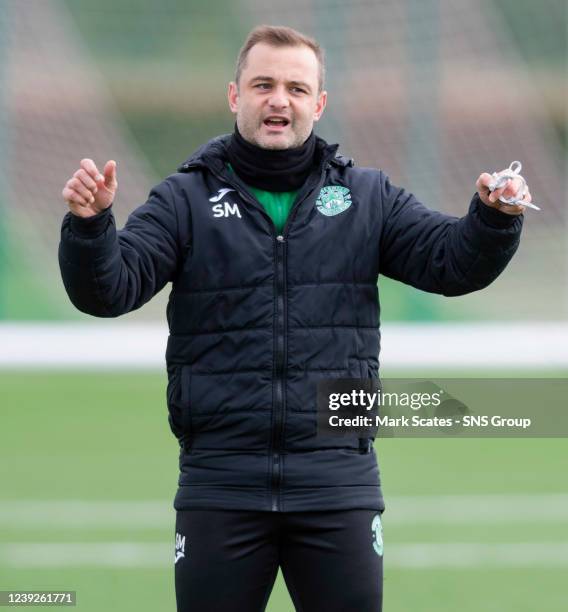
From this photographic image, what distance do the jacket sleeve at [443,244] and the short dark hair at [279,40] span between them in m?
0.33

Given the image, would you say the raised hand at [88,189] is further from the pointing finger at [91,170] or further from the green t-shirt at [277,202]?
the green t-shirt at [277,202]

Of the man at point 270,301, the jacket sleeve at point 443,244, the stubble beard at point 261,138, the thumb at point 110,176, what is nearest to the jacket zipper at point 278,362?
the man at point 270,301

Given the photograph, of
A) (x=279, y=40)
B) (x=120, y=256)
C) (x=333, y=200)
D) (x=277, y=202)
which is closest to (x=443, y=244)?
(x=333, y=200)

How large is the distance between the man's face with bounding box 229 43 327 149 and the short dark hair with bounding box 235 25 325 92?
0.06 feet

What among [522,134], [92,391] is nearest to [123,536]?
[92,391]

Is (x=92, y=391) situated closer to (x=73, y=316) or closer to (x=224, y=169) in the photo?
(x=73, y=316)

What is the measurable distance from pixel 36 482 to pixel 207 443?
4.56 meters

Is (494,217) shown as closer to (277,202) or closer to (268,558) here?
(277,202)

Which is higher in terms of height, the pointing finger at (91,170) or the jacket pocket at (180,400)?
the pointing finger at (91,170)

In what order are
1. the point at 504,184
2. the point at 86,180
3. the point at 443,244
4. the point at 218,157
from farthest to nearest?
the point at 218,157 → the point at 443,244 → the point at 504,184 → the point at 86,180

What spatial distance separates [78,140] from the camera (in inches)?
631

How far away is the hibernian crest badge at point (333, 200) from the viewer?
3.48 m

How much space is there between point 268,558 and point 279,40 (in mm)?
1210

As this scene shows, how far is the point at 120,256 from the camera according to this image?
10.8 ft
